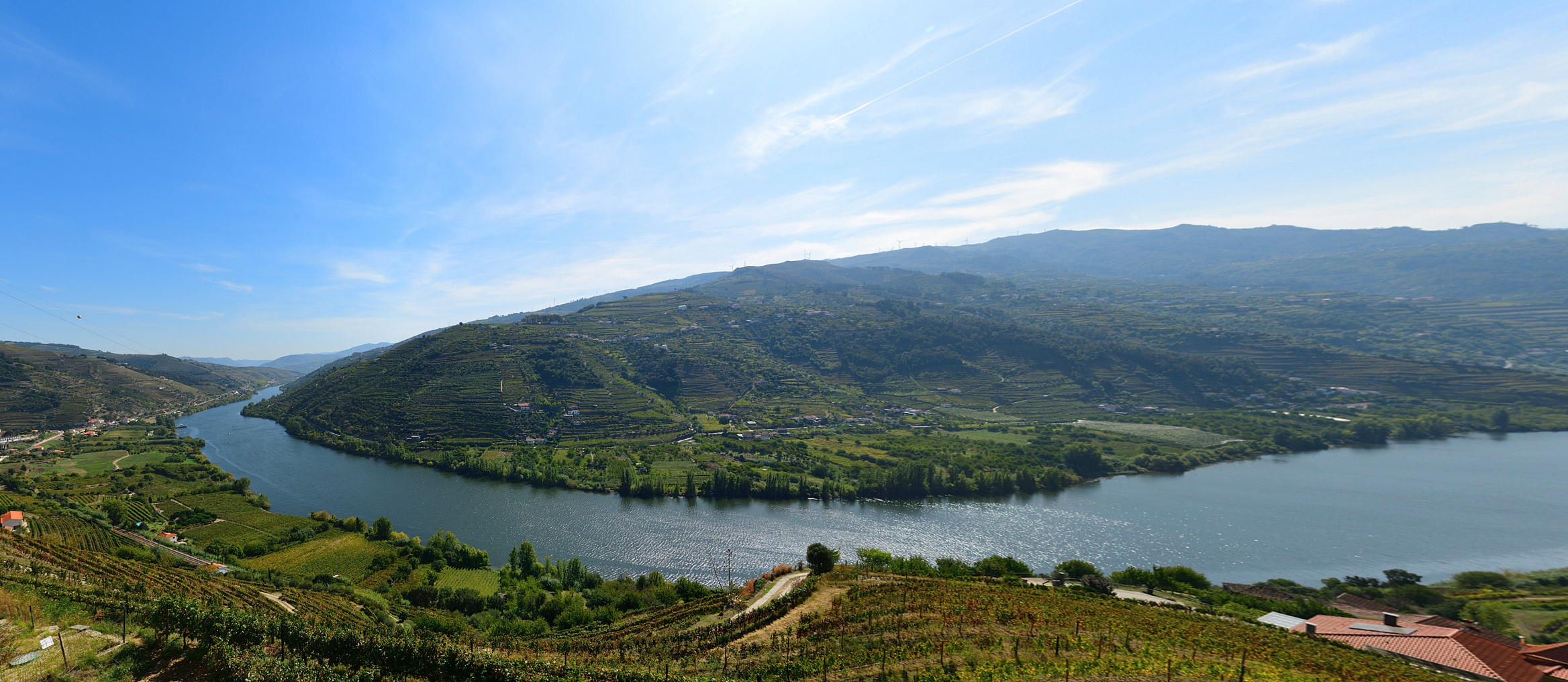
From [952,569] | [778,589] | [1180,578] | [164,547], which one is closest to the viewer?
[778,589]

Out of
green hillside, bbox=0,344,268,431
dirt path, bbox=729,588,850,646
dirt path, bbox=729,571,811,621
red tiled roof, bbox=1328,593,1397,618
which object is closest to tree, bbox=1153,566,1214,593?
red tiled roof, bbox=1328,593,1397,618

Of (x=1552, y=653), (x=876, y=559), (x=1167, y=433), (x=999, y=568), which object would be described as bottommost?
(x=1167, y=433)

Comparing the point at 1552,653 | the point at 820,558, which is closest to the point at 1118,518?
the point at 1552,653

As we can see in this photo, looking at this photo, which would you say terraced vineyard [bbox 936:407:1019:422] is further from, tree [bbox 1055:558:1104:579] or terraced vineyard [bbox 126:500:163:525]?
terraced vineyard [bbox 126:500:163:525]

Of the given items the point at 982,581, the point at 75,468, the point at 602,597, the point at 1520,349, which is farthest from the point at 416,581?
the point at 1520,349

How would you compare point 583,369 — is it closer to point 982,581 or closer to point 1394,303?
point 982,581

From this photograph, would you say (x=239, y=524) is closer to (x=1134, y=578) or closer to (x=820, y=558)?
(x=820, y=558)
